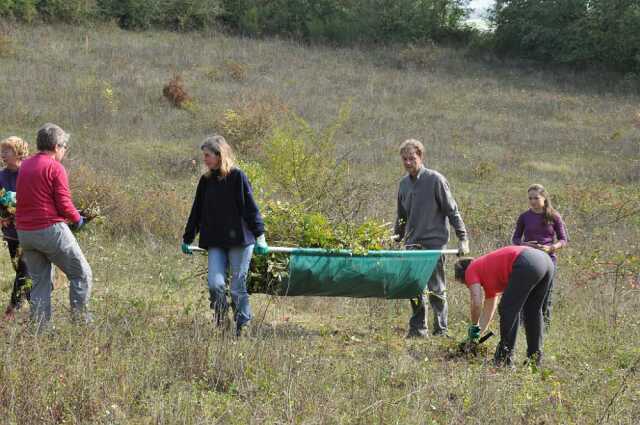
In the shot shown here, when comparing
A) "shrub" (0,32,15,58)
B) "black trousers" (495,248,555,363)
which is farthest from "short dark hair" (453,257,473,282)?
"shrub" (0,32,15,58)

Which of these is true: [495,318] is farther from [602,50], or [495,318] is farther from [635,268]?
[602,50]

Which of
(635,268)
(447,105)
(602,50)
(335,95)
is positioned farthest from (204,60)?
(635,268)

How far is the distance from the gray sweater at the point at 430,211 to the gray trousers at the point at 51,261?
270 cm

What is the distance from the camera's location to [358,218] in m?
9.53

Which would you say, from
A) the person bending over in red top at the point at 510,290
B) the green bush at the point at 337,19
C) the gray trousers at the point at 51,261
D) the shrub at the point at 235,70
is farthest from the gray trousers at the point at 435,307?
the green bush at the point at 337,19

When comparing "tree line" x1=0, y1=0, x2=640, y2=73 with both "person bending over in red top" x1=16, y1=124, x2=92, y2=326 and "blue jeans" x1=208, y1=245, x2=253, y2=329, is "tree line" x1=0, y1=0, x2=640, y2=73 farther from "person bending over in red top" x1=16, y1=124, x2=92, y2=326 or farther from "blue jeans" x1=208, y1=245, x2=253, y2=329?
"blue jeans" x1=208, y1=245, x2=253, y2=329

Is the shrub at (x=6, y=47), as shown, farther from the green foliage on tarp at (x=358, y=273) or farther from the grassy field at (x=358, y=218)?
the green foliage on tarp at (x=358, y=273)

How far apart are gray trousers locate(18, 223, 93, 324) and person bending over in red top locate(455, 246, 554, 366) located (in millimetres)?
2629

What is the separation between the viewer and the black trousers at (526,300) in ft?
16.7

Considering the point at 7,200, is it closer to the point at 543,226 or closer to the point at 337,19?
the point at 543,226

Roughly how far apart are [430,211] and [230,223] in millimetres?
1843

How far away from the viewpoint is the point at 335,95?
78.1ft

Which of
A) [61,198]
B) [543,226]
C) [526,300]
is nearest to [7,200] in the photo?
[61,198]

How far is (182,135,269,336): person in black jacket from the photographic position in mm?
5258
